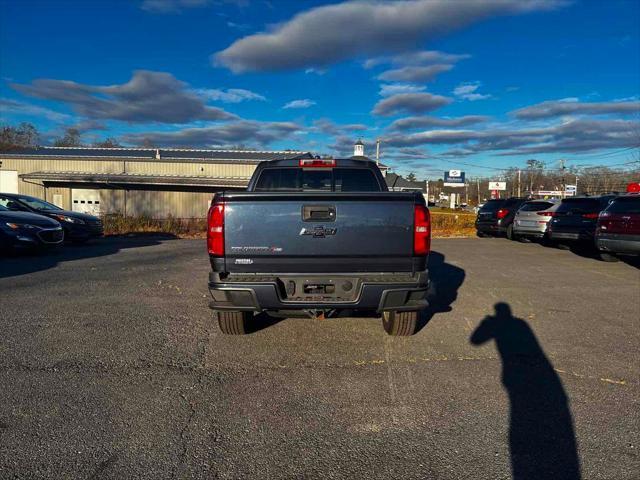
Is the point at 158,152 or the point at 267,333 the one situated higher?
the point at 158,152

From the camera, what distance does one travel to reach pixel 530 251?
43.0 ft

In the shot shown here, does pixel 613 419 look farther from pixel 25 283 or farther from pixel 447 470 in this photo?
pixel 25 283

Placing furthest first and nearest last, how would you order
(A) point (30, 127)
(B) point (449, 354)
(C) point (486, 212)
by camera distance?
(A) point (30, 127)
(C) point (486, 212)
(B) point (449, 354)

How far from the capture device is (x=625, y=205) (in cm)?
940

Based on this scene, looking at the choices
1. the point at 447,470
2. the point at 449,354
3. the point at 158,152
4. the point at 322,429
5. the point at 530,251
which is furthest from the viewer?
the point at 158,152

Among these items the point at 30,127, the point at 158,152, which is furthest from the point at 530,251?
the point at 30,127

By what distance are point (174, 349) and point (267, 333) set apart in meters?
1.02

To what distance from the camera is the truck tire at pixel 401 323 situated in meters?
4.71

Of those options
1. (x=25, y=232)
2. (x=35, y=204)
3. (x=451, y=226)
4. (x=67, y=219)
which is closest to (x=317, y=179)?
(x=25, y=232)

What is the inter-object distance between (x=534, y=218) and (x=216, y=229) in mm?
13232

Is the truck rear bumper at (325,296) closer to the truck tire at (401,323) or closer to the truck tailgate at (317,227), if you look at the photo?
the truck tailgate at (317,227)

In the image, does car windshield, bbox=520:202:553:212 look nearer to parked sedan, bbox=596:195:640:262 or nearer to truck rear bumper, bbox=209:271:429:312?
parked sedan, bbox=596:195:640:262

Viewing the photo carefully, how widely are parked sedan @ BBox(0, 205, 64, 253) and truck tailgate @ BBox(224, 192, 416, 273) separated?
8.54 metres

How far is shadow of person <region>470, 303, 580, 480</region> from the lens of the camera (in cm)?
263
